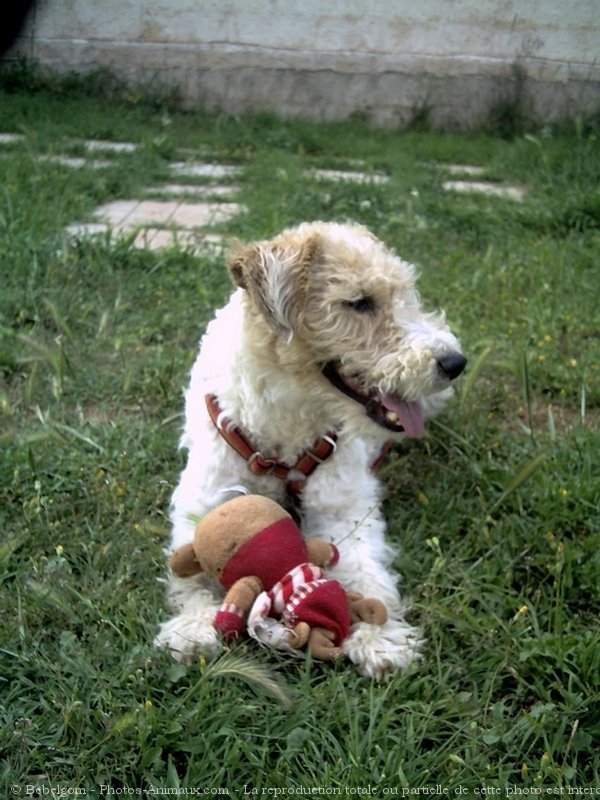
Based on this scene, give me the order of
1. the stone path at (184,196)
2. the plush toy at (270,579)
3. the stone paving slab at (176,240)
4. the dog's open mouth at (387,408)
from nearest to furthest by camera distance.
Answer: the plush toy at (270,579)
the dog's open mouth at (387,408)
the stone paving slab at (176,240)
the stone path at (184,196)

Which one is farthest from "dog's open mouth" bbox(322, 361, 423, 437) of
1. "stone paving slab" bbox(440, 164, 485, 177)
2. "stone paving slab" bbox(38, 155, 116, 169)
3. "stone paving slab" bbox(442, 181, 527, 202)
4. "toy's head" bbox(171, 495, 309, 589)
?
"stone paving slab" bbox(440, 164, 485, 177)

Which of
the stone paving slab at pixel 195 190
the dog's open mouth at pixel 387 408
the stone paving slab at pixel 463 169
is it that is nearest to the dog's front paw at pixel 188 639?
the dog's open mouth at pixel 387 408

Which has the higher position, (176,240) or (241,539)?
(241,539)

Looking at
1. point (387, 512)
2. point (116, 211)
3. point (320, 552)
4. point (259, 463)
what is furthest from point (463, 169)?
point (320, 552)

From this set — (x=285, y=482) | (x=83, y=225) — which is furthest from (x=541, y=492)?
(x=83, y=225)

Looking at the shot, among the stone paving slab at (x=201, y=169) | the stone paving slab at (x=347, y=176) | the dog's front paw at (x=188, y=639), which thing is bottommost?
the stone paving slab at (x=201, y=169)

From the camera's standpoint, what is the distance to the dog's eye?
2693mm

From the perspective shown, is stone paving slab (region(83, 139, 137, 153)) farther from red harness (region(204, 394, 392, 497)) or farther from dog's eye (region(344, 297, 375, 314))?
dog's eye (region(344, 297, 375, 314))

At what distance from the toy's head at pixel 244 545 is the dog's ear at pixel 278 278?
0.57 m

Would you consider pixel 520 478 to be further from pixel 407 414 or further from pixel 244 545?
pixel 244 545

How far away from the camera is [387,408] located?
105 inches

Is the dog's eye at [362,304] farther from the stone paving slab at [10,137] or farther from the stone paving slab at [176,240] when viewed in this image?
the stone paving slab at [10,137]

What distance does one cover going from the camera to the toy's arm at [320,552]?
8.30 feet

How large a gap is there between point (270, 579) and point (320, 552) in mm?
228
